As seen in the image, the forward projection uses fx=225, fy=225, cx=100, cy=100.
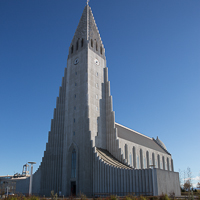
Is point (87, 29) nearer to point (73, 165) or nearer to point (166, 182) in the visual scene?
point (73, 165)

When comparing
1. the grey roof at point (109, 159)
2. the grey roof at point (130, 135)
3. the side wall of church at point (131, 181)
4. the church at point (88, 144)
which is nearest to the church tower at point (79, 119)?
the church at point (88, 144)

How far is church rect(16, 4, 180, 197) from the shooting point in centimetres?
3642

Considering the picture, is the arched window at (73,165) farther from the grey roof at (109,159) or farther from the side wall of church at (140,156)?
the side wall of church at (140,156)

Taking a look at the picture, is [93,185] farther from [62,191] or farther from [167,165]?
[167,165]

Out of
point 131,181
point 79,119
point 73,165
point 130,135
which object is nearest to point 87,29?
point 79,119

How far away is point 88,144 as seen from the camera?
142 ft

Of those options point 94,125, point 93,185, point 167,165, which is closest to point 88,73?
point 94,125

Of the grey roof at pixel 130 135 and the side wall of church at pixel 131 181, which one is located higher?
the grey roof at pixel 130 135

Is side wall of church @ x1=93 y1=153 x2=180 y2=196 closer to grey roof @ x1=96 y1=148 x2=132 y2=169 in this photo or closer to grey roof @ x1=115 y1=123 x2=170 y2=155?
grey roof @ x1=96 y1=148 x2=132 y2=169

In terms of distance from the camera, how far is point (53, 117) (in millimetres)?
53250

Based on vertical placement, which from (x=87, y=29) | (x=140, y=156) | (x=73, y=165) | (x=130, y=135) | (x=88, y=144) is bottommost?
(x=73, y=165)

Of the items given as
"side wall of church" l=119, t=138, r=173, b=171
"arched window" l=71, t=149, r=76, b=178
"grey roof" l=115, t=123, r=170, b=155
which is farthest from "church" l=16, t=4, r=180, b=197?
"grey roof" l=115, t=123, r=170, b=155

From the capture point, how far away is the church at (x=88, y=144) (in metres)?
36.4

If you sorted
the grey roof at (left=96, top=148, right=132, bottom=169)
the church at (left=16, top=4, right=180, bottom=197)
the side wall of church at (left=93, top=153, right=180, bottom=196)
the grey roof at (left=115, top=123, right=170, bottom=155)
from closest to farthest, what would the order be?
the side wall of church at (left=93, top=153, right=180, bottom=196), the church at (left=16, top=4, right=180, bottom=197), the grey roof at (left=96, top=148, right=132, bottom=169), the grey roof at (left=115, top=123, right=170, bottom=155)
